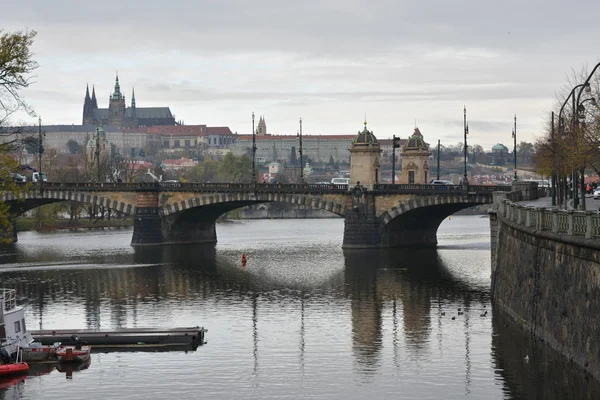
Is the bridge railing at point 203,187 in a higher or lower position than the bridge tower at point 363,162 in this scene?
lower

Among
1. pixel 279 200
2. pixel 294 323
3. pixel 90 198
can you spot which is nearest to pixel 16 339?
pixel 294 323

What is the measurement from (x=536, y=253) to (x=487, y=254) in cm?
5478

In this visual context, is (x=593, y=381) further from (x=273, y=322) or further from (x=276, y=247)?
(x=276, y=247)

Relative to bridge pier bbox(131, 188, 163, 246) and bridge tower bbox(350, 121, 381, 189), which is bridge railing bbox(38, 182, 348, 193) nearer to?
bridge pier bbox(131, 188, 163, 246)

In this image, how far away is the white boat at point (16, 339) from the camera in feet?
154

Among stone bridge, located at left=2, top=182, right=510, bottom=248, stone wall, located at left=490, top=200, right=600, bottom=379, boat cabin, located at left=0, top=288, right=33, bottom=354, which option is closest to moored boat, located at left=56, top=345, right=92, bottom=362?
boat cabin, located at left=0, top=288, right=33, bottom=354

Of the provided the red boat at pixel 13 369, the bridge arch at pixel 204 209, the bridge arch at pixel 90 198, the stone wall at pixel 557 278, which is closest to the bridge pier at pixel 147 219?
the bridge arch at pixel 204 209

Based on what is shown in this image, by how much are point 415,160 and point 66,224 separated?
6001cm

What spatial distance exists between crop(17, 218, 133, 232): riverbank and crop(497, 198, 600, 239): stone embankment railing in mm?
111876

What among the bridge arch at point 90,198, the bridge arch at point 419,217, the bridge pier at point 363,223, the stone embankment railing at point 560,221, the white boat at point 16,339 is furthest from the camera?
the bridge arch at point 90,198

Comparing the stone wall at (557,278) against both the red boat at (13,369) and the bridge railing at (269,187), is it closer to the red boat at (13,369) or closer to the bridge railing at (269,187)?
the red boat at (13,369)

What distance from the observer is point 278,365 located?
47.8m

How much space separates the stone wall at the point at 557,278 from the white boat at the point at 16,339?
20924mm

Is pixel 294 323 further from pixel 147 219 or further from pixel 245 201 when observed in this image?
pixel 147 219
